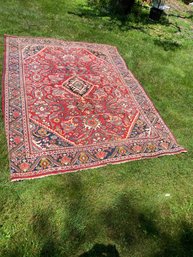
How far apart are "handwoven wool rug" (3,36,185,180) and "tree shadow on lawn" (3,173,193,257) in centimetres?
66

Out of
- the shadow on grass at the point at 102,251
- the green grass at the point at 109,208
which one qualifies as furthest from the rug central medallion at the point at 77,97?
the shadow on grass at the point at 102,251

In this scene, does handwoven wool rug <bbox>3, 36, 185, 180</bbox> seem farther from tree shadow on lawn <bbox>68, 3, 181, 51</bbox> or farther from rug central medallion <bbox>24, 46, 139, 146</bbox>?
tree shadow on lawn <bbox>68, 3, 181, 51</bbox>

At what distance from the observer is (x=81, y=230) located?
371 centimetres

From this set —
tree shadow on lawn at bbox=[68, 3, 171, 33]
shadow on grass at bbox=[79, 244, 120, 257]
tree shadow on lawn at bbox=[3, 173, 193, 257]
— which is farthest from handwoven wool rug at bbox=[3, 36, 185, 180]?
tree shadow on lawn at bbox=[68, 3, 171, 33]

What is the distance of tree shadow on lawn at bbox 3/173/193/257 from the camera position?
3516 mm

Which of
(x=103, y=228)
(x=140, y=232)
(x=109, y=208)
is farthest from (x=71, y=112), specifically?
(x=140, y=232)

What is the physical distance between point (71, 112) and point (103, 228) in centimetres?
257

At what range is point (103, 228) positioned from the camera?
12.4 ft

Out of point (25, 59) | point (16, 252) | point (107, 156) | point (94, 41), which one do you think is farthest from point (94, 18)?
point (16, 252)

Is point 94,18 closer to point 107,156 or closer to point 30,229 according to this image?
point 107,156

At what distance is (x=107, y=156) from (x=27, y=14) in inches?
247

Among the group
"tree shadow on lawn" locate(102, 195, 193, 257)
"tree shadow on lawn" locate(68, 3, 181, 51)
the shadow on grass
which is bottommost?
the shadow on grass

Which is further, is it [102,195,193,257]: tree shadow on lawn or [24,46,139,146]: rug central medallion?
[24,46,139,146]: rug central medallion

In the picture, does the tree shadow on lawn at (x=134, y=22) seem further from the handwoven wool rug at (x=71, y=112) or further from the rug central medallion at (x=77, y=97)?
the rug central medallion at (x=77, y=97)
